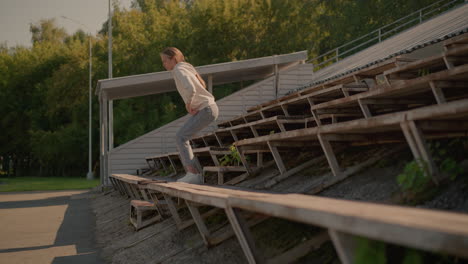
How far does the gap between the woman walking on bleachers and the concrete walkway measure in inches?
→ 62.3

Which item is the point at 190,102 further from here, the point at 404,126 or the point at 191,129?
the point at 404,126

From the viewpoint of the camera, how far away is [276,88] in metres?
15.9

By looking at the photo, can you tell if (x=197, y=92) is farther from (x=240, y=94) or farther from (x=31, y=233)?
(x=240, y=94)

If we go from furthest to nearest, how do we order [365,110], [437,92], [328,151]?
[365,110] < [328,151] < [437,92]

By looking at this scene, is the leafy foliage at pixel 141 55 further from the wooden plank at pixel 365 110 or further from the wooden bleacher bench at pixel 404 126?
the wooden bleacher bench at pixel 404 126

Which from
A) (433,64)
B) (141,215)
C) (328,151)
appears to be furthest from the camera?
(141,215)

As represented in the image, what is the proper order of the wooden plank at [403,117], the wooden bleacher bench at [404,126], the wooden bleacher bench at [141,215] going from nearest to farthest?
the wooden plank at [403,117] < the wooden bleacher bench at [404,126] < the wooden bleacher bench at [141,215]

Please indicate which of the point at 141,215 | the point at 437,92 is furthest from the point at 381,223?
the point at 141,215

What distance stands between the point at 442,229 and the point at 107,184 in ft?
51.1

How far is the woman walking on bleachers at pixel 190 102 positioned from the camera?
5645 mm

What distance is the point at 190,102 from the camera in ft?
18.6

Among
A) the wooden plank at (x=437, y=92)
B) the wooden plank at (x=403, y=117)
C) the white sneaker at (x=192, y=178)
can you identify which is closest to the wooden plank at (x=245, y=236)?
the wooden plank at (x=403, y=117)

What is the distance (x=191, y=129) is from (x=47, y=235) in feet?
11.5

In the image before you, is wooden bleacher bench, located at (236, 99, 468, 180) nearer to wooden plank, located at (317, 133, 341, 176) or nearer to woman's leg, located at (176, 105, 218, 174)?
wooden plank, located at (317, 133, 341, 176)
